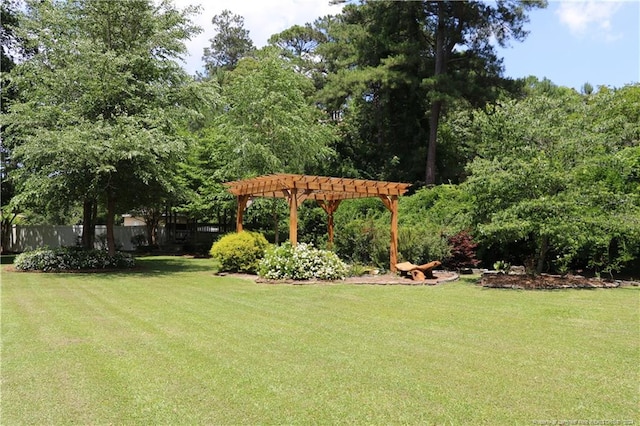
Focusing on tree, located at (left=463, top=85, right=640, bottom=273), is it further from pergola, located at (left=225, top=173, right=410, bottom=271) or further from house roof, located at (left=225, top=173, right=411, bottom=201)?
house roof, located at (left=225, top=173, right=411, bottom=201)

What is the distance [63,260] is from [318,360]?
13.8 meters

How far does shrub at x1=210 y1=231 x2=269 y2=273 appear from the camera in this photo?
14875mm

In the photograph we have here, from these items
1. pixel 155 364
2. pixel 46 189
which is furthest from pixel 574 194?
pixel 46 189

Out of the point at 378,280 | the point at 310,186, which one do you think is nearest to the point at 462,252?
the point at 378,280

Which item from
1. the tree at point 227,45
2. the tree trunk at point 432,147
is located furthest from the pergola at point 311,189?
the tree at point 227,45

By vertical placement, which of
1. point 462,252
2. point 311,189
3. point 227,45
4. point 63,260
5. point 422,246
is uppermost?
point 227,45

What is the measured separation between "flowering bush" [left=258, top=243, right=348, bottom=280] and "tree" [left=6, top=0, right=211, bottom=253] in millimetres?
4891

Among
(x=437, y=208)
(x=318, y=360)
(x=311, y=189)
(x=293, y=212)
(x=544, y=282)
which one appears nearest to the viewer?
(x=318, y=360)

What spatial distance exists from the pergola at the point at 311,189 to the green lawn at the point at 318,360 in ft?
14.5

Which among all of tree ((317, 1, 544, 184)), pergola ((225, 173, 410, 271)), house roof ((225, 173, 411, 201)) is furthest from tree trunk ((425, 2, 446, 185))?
house roof ((225, 173, 411, 201))

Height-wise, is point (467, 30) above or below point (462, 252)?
above

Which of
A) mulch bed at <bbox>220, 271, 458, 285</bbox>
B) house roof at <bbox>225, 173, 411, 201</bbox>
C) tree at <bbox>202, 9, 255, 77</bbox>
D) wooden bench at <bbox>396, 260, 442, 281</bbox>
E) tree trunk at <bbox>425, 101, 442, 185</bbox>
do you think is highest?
tree at <bbox>202, 9, 255, 77</bbox>

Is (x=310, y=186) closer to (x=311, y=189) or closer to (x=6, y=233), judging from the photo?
(x=311, y=189)

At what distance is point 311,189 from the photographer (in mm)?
13648
